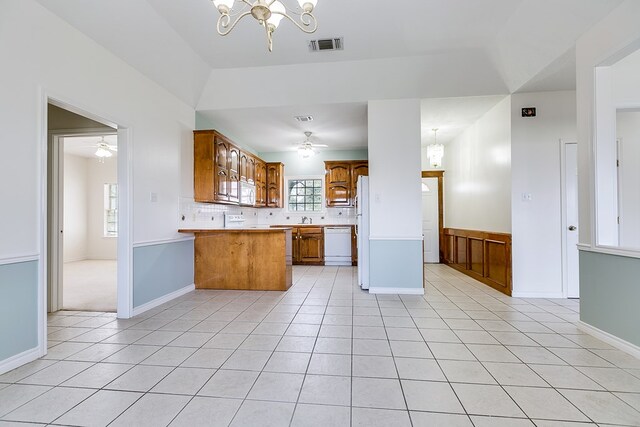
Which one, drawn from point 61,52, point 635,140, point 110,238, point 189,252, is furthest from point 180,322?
point 110,238

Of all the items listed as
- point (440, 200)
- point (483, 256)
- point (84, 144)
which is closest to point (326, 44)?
point (483, 256)

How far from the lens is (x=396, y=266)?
4234 mm

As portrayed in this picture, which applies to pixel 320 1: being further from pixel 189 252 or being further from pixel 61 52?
pixel 189 252

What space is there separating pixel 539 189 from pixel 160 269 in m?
4.94

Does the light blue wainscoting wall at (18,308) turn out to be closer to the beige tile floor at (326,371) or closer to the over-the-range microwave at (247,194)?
the beige tile floor at (326,371)

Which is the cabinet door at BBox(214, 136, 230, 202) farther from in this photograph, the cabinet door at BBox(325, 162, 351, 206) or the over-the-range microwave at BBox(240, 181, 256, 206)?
the cabinet door at BBox(325, 162, 351, 206)

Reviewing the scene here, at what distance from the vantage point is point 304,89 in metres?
4.20

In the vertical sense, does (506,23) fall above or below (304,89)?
above

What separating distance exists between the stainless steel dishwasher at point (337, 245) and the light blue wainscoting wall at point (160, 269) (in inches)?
120

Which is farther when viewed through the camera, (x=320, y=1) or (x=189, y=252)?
(x=189, y=252)

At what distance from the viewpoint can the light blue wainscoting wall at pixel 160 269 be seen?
3393 millimetres

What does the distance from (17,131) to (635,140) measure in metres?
6.15

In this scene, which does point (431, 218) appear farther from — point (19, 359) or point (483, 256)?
point (19, 359)

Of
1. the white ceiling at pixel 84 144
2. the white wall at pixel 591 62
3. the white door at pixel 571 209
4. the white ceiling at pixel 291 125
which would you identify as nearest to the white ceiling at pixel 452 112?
the white ceiling at pixel 291 125
